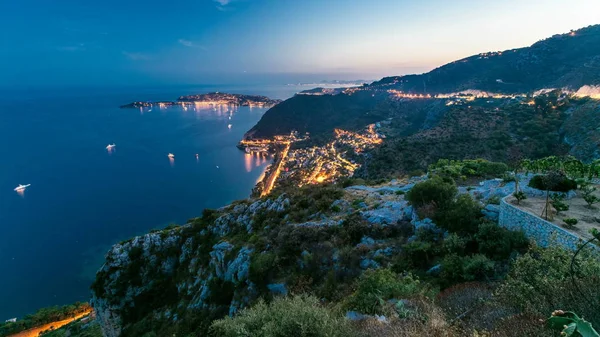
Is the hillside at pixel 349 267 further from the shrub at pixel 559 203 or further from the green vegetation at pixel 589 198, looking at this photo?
the green vegetation at pixel 589 198

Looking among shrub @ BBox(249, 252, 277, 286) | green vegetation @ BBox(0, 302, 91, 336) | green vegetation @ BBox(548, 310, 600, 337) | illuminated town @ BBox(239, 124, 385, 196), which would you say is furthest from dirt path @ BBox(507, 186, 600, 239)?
green vegetation @ BBox(0, 302, 91, 336)

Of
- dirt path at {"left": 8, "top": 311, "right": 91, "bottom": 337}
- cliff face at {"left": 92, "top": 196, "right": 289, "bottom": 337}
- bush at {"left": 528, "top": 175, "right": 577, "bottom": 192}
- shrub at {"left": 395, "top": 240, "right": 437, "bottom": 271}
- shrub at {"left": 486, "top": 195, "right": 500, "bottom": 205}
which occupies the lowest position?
dirt path at {"left": 8, "top": 311, "right": 91, "bottom": 337}

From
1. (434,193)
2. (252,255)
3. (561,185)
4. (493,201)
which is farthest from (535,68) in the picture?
(252,255)

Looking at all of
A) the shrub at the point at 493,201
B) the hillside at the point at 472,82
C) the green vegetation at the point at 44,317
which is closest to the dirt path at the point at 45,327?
the green vegetation at the point at 44,317

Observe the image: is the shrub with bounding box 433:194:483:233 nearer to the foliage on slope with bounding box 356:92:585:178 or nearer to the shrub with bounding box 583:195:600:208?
the shrub with bounding box 583:195:600:208

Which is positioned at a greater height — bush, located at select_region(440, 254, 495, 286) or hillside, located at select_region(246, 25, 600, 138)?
hillside, located at select_region(246, 25, 600, 138)

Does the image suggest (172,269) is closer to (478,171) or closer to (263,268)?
(263,268)

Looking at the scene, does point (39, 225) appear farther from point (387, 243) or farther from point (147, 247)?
point (387, 243)
